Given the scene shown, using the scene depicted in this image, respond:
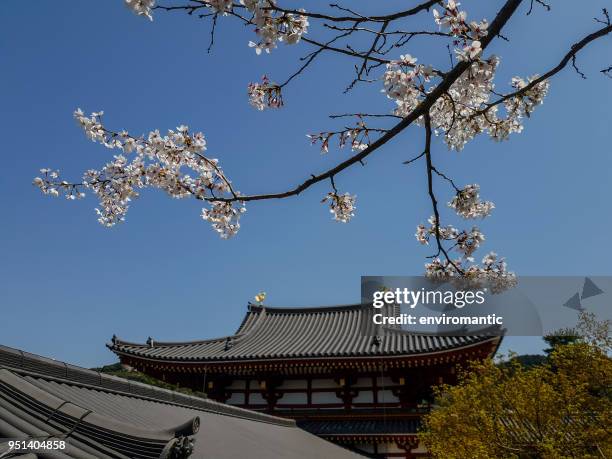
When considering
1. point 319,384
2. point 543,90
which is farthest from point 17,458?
point 319,384

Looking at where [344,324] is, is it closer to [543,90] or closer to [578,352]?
[578,352]

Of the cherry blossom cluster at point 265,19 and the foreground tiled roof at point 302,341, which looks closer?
the cherry blossom cluster at point 265,19

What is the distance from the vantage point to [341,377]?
15203 millimetres

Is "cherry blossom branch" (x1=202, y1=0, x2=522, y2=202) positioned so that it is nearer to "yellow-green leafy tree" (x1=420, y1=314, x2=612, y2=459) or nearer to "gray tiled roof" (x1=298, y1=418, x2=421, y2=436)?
"yellow-green leafy tree" (x1=420, y1=314, x2=612, y2=459)

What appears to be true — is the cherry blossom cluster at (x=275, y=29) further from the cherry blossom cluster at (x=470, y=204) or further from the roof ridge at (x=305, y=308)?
the roof ridge at (x=305, y=308)

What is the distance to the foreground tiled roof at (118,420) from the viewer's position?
3271mm

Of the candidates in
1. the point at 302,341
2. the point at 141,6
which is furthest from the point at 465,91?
the point at 302,341

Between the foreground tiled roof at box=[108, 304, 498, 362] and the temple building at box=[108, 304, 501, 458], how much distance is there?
45mm

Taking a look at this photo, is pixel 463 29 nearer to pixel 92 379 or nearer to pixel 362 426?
pixel 92 379

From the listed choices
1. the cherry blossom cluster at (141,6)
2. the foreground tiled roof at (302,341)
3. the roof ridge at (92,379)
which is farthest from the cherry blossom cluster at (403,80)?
the foreground tiled roof at (302,341)

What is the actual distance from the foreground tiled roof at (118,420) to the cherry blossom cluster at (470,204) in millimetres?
3567

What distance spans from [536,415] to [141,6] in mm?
11427

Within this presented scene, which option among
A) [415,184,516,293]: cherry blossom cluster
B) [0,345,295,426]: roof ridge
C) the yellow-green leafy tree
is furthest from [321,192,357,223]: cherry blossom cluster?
the yellow-green leafy tree

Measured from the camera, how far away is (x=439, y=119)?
201 inches
